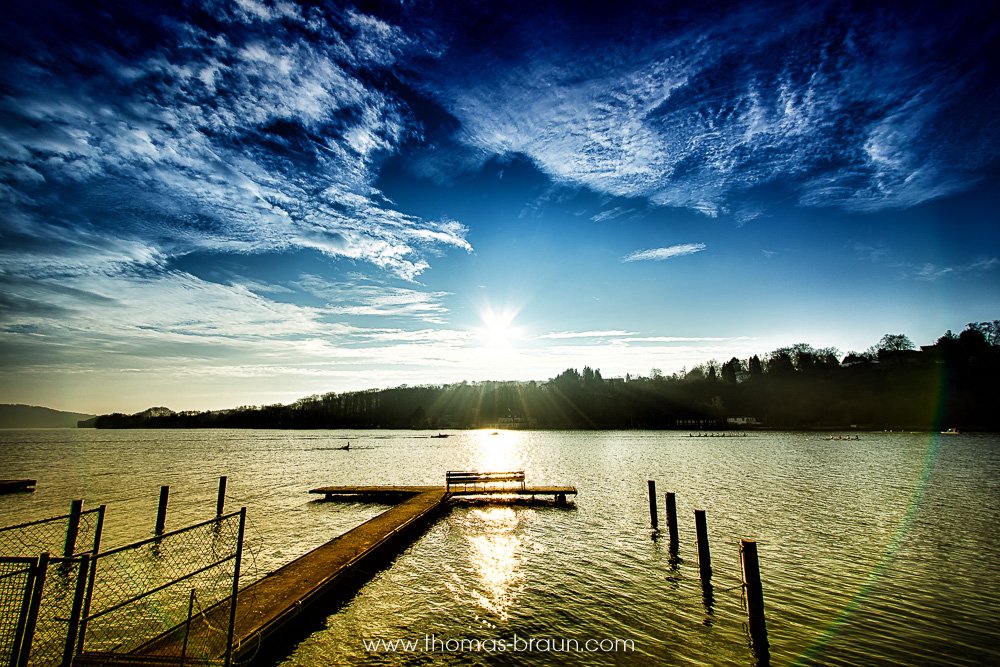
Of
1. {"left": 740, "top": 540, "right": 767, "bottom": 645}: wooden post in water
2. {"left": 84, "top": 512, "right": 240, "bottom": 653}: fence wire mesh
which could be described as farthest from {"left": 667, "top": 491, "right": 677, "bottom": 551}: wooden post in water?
{"left": 84, "top": 512, "right": 240, "bottom": 653}: fence wire mesh

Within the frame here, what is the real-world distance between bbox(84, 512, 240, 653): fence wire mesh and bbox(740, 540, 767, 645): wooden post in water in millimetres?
11377

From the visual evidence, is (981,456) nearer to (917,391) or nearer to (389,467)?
(389,467)

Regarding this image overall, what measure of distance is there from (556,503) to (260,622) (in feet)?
72.4

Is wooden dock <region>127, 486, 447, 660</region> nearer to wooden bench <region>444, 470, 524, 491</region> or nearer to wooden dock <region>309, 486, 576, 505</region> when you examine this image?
wooden dock <region>309, 486, 576, 505</region>

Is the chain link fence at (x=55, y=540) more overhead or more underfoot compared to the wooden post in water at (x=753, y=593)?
more underfoot

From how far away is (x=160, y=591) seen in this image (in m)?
15.5

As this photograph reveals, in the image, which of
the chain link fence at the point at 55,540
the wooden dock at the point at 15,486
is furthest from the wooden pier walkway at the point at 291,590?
the wooden dock at the point at 15,486

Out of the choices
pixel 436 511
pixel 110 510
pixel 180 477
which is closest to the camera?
pixel 436 511

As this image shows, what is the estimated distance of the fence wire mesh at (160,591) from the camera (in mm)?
9930

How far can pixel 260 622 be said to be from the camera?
10.1 metres

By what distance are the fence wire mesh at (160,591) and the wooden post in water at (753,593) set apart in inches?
448

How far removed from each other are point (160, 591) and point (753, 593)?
18.5 meters

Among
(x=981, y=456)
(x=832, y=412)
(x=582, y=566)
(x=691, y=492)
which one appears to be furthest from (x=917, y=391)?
(x=582, y=566)

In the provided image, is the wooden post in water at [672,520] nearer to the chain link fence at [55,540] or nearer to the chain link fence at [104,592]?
the chain link fence at [104,592]
